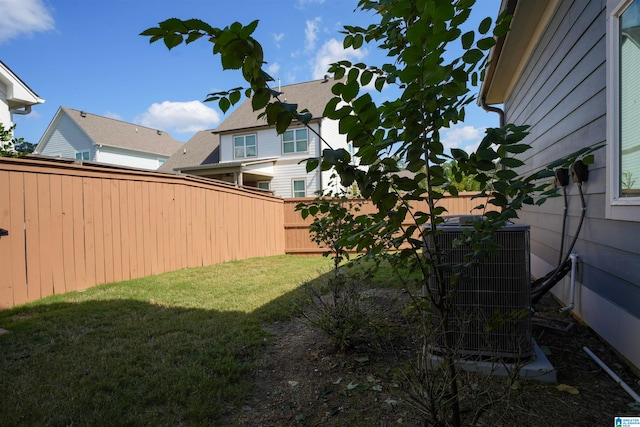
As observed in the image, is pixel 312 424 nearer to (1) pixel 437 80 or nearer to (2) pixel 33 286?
(1) pixel 437 80

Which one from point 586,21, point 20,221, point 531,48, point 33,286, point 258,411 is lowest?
point 258,411

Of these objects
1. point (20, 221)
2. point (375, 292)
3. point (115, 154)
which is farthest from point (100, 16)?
point (115, 154)

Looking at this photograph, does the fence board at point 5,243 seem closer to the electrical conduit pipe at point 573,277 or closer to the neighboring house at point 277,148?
the electrical conduit pipe at point 573,277

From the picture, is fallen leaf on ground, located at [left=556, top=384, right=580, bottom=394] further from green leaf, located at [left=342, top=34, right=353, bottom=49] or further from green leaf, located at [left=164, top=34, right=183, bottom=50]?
green leaf, located at [left=164, top=34, right=183, bottom=50]

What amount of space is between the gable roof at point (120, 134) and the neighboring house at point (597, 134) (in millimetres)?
22931

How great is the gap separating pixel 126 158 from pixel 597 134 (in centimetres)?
2491

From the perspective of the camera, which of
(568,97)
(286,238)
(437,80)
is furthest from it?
(286,238)

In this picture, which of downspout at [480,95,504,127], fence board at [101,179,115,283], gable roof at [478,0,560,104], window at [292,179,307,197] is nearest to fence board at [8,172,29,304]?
fence board at [101,179,115,283]

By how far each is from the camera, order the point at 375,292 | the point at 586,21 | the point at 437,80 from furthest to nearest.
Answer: the point at 375,292
the point at 586,21
the point at 437,80

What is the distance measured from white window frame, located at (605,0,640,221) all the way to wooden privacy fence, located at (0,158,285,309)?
566 centimetres

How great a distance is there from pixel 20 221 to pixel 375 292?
433cm

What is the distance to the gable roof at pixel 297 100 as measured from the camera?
16578 mm

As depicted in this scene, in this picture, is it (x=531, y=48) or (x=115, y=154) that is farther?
(x=115, y=154)

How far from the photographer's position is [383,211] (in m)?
1.13
